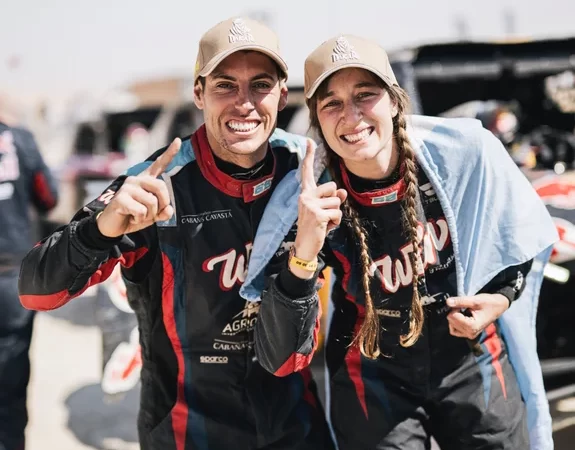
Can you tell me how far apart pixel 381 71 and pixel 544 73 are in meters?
3.40

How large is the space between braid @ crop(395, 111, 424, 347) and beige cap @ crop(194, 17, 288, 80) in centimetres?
53

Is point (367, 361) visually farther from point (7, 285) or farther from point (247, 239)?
point (7, 285)

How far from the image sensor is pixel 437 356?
7.56ft

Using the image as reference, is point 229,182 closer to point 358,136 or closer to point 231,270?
point 231,270

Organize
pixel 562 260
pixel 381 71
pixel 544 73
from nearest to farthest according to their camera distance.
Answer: pixel 381 71
pixel 562 260
pixel 544 73

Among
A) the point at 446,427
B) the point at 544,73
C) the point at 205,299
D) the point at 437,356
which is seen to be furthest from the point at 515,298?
the point at 544,73

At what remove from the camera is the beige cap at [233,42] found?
85.0 inches

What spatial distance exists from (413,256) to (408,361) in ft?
1.23

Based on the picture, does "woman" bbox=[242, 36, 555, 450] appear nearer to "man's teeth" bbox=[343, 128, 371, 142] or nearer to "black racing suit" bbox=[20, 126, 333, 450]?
"man's teeth" bbox=[343, 128, 371, 142]

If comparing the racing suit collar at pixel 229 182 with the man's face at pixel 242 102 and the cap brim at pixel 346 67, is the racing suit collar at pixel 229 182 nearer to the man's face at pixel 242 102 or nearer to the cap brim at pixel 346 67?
the man's face at pixel 242 102

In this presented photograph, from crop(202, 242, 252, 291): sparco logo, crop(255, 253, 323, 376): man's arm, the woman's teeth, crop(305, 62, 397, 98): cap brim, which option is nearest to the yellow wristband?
crop(255, 253, 323, 376): man's arm

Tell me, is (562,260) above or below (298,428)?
above

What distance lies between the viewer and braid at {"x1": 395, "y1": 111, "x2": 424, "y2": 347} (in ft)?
7.13

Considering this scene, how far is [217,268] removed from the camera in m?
2.26
